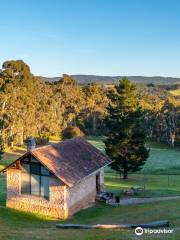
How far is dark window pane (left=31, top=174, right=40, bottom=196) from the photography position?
89.6 feet

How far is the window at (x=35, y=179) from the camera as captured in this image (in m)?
26.9

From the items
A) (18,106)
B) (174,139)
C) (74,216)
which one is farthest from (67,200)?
(174,139)

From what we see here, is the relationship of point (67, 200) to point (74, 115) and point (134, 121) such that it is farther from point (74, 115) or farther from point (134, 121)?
point (74, 115)

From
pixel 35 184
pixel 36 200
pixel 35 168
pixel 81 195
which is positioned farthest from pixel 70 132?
pixel 36 200

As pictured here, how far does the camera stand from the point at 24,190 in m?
28.1

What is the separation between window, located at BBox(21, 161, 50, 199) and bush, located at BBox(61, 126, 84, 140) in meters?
58.2

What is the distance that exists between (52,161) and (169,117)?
209 feet

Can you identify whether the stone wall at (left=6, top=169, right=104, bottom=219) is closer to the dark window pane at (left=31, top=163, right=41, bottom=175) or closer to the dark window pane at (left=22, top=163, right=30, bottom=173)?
the dark window pane at (left=22, top=163, right=30, bottom=173)
